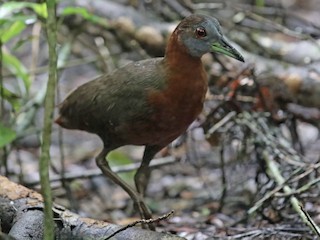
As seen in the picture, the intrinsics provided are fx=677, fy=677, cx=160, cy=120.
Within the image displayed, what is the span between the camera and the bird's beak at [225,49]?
116 inches

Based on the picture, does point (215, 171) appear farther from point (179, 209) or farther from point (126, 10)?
Result: point (126, 10)

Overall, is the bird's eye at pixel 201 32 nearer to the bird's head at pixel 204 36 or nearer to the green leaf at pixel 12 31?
the bird's head at pixel 204 36

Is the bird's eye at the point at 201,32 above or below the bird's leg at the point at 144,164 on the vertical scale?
above

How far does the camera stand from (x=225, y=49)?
2951 millimetres

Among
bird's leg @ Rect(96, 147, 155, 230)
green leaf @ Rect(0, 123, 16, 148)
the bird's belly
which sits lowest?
bird's leg @ Rect(96, 147, 155, 230)

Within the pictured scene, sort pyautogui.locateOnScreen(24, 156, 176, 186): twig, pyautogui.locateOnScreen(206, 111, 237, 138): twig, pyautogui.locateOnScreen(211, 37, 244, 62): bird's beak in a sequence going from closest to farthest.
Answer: pyautogui.locateOnScreen(211, 37, 244, 62): bird's beak
pyautogui.locateOnScreen(206, 111, 237, 138): twig
pyautogui.locateOnScreen(24, 156, 176, 186): twig

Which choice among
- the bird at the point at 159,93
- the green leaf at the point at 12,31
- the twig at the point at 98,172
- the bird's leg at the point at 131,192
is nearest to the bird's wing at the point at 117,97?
the bird at the point at 159,93

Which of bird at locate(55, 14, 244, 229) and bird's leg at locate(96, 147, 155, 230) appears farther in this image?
bird's leg at locate(96, 147, 155, 230)

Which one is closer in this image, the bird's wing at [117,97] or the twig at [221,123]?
the bird's wing at [117,97]

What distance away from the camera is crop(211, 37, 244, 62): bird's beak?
2941 mm

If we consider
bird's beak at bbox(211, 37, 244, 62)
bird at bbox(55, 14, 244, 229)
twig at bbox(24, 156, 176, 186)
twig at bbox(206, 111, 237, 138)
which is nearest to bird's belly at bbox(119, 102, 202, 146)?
bird at bbox(55, 14, 244, 229)

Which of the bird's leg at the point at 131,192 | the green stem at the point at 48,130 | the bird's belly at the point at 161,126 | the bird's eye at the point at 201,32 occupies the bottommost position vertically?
the bird's leg at the point at 131,192

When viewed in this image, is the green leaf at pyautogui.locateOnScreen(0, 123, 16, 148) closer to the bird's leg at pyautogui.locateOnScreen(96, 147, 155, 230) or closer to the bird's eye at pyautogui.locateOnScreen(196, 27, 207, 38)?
the bird's leg at pyautogui.locateOnScreen(96, 147, 155, 230)

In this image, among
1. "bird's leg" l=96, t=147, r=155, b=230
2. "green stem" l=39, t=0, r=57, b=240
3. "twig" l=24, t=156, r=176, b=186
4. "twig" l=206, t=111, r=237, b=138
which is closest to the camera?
"green stem" l=39, t=0, r=57, b=240
